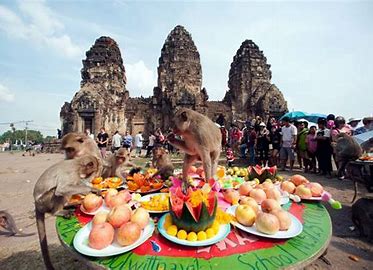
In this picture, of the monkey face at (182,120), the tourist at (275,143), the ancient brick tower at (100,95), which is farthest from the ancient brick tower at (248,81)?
the monkey face at (182,120)

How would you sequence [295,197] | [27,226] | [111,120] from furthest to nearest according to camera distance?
1. [111,120]
2. [27,226]
3. [295,197]

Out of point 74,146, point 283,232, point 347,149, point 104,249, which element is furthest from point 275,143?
point 104,249

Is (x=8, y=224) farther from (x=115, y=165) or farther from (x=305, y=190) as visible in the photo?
(x=305, y=190)

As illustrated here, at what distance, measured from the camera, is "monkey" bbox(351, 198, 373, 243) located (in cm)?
370

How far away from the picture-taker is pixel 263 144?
30.7 ft

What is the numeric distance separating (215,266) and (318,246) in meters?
0.68

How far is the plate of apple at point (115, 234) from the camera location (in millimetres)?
1320

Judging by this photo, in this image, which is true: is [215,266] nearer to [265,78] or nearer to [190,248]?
[190,248]

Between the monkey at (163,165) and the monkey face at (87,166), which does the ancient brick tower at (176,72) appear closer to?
the monkey at (163,165)

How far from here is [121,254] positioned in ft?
4.30

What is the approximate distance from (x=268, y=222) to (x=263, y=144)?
8.35 m

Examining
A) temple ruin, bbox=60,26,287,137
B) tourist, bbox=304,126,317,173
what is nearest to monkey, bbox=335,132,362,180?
tourist, bbox=304,126,317,173

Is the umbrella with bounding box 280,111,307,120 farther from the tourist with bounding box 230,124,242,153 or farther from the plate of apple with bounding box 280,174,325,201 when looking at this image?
the plate of apple with bounding box 280,174,325,201

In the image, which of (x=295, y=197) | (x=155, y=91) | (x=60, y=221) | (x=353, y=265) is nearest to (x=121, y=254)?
(x=60, y=221)
